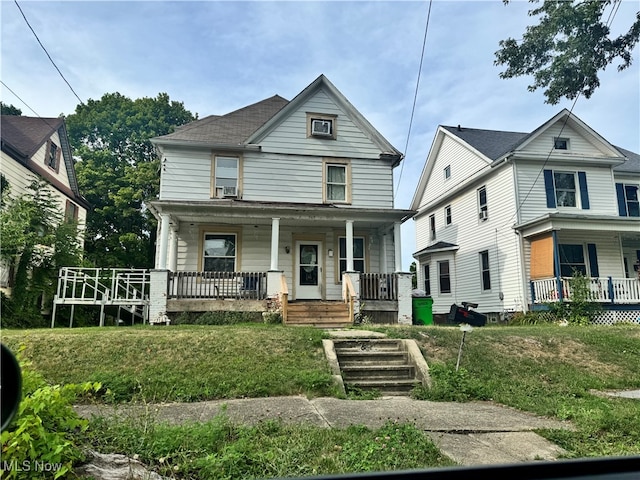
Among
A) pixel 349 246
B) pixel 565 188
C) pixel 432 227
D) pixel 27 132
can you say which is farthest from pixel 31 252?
pixel 565 188

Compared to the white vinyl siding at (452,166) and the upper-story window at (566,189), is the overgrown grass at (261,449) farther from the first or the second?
the white vinyl siding at (452,166)

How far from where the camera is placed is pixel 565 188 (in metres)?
14.9

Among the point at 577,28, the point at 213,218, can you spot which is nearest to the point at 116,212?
the point at 213,218

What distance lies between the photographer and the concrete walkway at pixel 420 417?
345cm

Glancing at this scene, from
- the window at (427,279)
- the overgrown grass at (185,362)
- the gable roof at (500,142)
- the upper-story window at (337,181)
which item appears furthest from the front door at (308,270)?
the window at (427,279)

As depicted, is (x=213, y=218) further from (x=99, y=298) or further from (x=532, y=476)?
(x=532, y=476)

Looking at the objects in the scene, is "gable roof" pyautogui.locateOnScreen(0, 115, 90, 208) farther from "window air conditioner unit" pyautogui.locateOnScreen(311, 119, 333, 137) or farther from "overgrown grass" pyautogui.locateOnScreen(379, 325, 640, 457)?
"overgrown grass" pyautogui.locateOnScreen(379, 325, 640, 457)

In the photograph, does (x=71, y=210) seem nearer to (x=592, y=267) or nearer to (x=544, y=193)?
(x=544, y=193)

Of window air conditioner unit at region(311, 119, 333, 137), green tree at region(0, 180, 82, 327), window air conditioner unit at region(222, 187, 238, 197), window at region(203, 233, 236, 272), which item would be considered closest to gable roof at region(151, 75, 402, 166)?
window air conditioner unit at region(311, 119, 333, 137)

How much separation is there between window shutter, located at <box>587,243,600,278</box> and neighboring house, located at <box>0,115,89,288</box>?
1747 cm

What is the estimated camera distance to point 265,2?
3.58 m

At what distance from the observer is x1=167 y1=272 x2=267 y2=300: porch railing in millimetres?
11039

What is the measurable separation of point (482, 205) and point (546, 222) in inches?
141

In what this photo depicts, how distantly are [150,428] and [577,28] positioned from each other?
26.6ft
